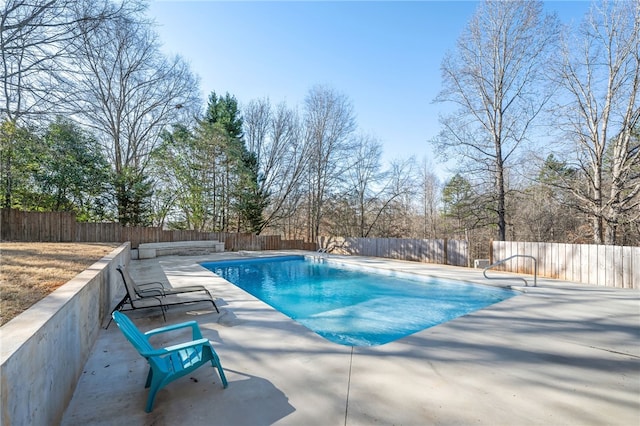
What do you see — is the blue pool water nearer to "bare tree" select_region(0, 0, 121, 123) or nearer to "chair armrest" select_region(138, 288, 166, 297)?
"chair armrest" select_region(138, 288, 166, 297)

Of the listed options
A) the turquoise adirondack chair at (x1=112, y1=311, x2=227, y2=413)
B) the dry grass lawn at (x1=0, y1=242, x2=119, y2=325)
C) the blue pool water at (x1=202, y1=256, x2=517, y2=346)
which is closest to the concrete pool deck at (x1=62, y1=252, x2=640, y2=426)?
the turquoise adirondack chair at (x1=112, y1=311, x2=227, y2=413)

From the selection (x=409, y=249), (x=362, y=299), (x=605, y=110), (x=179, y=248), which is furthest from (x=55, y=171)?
(x=605, y=110)

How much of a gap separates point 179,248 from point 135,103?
28.1 ft

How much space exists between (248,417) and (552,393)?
90.0 inches

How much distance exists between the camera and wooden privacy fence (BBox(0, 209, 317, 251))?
882cm

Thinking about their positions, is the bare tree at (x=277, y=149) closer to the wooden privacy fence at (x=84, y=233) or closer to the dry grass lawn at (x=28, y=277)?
the wooden privacy fence at (x=84, y=233)

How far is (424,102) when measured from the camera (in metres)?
11.9

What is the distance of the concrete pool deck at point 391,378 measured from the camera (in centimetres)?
188

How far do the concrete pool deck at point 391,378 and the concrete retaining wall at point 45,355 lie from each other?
218mm

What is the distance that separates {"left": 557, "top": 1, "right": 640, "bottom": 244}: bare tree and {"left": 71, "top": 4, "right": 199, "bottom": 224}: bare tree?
17192 millimetres

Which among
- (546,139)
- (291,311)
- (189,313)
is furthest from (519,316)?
(546,139)

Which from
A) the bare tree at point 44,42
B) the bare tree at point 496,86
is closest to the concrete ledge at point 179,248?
the bare tree at point 44,42

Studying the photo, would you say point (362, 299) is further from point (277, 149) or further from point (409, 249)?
point (277, 149)

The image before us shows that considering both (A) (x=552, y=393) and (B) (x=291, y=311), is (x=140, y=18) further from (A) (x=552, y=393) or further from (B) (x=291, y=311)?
(A) (x=552, y=393)
